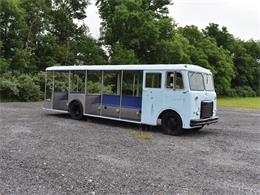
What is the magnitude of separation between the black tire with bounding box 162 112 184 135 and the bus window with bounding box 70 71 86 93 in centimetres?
418

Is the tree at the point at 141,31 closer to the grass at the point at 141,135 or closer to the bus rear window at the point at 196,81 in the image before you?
the bus rear window at the point at 196,81

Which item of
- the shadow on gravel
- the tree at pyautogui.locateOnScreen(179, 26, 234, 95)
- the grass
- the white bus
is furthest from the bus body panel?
the tree at pyautogui.locateOnScreen(179, 26, 234, 95)

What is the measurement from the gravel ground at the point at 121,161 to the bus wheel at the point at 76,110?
2.09 metres

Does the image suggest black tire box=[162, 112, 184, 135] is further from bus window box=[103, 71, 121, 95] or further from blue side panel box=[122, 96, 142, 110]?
bus window box=[103, 71, 121, 95]

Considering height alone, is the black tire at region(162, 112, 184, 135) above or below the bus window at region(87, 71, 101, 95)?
below

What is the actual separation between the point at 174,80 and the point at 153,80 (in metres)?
0.87

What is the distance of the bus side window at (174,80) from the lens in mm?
11383

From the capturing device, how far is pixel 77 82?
14781mm

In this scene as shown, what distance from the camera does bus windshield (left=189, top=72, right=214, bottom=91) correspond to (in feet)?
37.6

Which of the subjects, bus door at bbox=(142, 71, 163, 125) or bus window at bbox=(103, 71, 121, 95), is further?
bus window at bbox=(103, 71, 121, 95)

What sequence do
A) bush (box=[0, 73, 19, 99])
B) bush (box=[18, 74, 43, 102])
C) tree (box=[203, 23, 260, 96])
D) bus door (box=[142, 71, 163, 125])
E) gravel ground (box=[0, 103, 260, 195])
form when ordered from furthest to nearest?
tree (box=[203, 23, 260, 96]), bush (box=[18, 74, 43, 102]), bush (box=[0, 73, 19, 99]), bus door (box=[142, 71, 163, 125]), gravel ground (box=[0, 103, 260, 195])

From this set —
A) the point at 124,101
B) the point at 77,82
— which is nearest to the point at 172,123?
the point at 124,101

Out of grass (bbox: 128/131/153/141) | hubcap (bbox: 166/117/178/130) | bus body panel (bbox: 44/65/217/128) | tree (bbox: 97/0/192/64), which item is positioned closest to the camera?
grass (bbox: 128/131/153/141)

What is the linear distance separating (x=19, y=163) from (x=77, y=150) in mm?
1687
